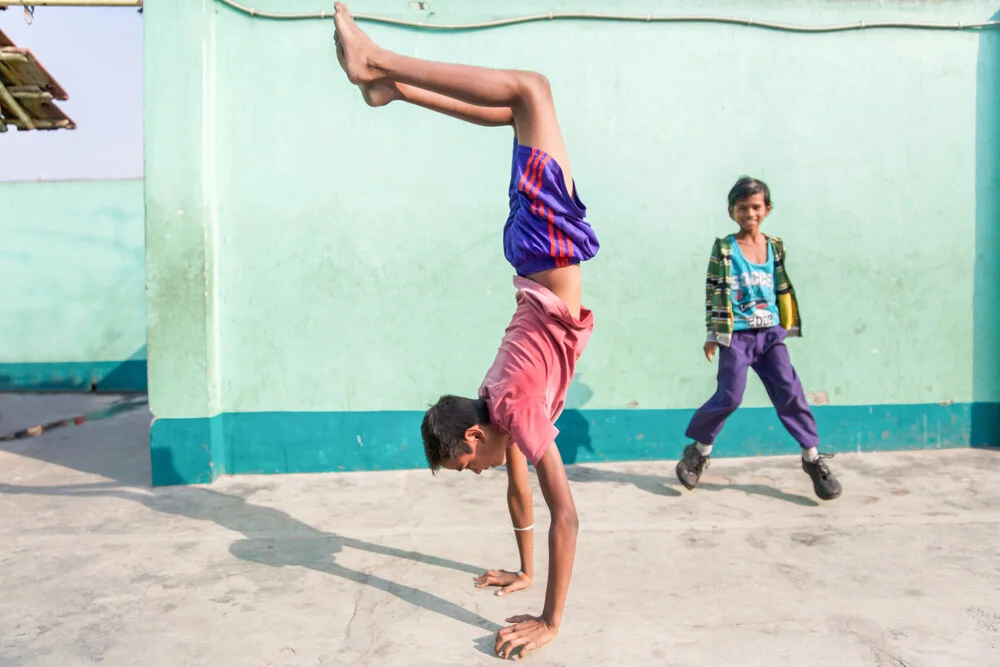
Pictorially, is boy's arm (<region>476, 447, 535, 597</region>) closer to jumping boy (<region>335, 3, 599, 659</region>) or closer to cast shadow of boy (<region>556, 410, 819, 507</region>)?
jumping boy (<region>335, 3, 599, 659</region>)

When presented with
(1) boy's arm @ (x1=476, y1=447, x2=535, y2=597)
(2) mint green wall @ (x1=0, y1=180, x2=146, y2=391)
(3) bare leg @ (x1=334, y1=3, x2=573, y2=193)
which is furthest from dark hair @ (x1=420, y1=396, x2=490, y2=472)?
(2) mint green wall @ (x1=0, y1=180, x2=146, y2=391)

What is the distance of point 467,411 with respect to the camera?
2.29m

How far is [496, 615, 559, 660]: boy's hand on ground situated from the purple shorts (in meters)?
1.05

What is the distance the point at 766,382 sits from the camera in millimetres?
3734

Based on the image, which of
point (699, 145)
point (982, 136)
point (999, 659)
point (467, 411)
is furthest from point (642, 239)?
point (999, 659)

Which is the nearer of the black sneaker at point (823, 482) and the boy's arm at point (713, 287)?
the black sneaker at point (823, 482)

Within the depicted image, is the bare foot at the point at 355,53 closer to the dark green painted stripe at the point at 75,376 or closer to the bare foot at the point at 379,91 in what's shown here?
the bare foot at the point at 379,91

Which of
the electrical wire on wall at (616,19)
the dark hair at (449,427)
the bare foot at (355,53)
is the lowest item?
the dark hair at (449,427)

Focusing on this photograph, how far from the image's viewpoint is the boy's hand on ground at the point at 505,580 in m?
2.59

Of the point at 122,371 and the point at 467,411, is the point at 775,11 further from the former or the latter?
the point at 122,371

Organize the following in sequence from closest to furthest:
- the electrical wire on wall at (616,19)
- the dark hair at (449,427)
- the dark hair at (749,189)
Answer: the dark hair at (449,427) → the dark hair at (749,189) → the electrical wire on wall at (616,19)

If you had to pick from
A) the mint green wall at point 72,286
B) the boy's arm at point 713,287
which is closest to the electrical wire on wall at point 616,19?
the boy's arm at point 713,287

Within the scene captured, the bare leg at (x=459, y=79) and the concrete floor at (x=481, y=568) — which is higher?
the bare leg at (x=459, y=79)

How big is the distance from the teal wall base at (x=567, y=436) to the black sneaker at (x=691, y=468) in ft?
1.91
